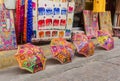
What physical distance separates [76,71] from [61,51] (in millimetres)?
701

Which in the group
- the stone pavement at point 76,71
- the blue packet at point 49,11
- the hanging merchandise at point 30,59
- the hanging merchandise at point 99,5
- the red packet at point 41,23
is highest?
the hanging merchandise at point 99,5

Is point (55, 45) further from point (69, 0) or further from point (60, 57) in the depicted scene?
point (69, 0)

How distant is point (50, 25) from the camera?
279 inches

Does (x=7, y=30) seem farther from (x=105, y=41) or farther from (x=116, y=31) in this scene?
(x=116, y=31)

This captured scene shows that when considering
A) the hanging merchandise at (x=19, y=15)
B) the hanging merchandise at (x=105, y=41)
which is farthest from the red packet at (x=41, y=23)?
the hanging merchandise at (x=105, y=41)

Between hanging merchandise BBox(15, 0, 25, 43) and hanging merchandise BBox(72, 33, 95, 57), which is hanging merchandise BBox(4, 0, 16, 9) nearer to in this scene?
hanging merchandise BBox(15, 0, 25, 43)

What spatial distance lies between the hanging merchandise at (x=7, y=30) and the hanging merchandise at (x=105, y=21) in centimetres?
418

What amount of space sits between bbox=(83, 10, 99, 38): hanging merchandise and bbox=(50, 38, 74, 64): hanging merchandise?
8.36ft

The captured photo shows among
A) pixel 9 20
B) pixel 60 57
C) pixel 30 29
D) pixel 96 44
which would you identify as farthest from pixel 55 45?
pixel 96 44

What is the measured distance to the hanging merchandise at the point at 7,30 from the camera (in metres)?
5.91

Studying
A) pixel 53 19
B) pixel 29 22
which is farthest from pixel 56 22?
pixel 29 22

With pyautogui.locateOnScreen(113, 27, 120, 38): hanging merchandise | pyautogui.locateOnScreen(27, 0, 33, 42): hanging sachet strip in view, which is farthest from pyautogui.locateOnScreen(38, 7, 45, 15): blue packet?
pyautogui.locateOnScreen(113, 27, 120, 38): hanging merchandise

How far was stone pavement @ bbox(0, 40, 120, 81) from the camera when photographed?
200 inches

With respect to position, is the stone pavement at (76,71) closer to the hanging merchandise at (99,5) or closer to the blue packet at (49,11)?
the blue packet at (49,11)
